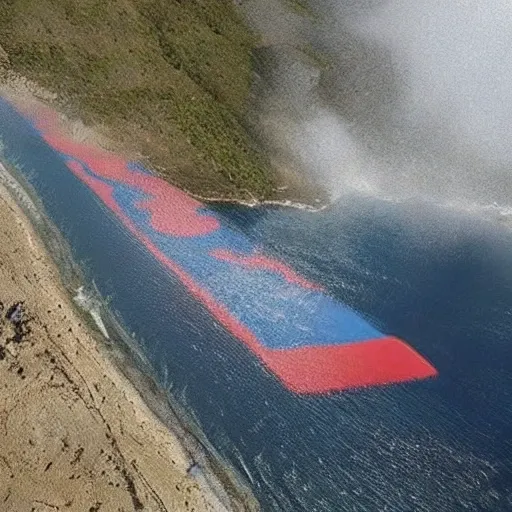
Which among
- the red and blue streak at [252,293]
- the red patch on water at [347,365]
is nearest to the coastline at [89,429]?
the red patch on water at [347,365]

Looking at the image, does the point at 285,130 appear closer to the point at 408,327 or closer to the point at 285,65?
the point at 285,65

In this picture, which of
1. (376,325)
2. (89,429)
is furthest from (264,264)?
(89,429)

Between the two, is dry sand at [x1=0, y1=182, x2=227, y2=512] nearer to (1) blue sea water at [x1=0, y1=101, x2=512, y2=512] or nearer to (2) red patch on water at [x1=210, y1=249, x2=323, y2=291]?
(1) blue sea water at [x1=0, y1=101, x2=512, y2=512]

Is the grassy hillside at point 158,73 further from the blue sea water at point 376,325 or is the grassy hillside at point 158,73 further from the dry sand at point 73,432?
the dry sand at point 73,432

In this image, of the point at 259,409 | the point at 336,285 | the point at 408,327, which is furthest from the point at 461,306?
the point at 259,409

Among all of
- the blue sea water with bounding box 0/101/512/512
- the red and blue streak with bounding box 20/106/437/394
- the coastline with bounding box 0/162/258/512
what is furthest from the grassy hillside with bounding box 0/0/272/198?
the coastline with bounding box 0/162/258/512

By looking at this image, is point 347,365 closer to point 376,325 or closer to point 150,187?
point 376,325
